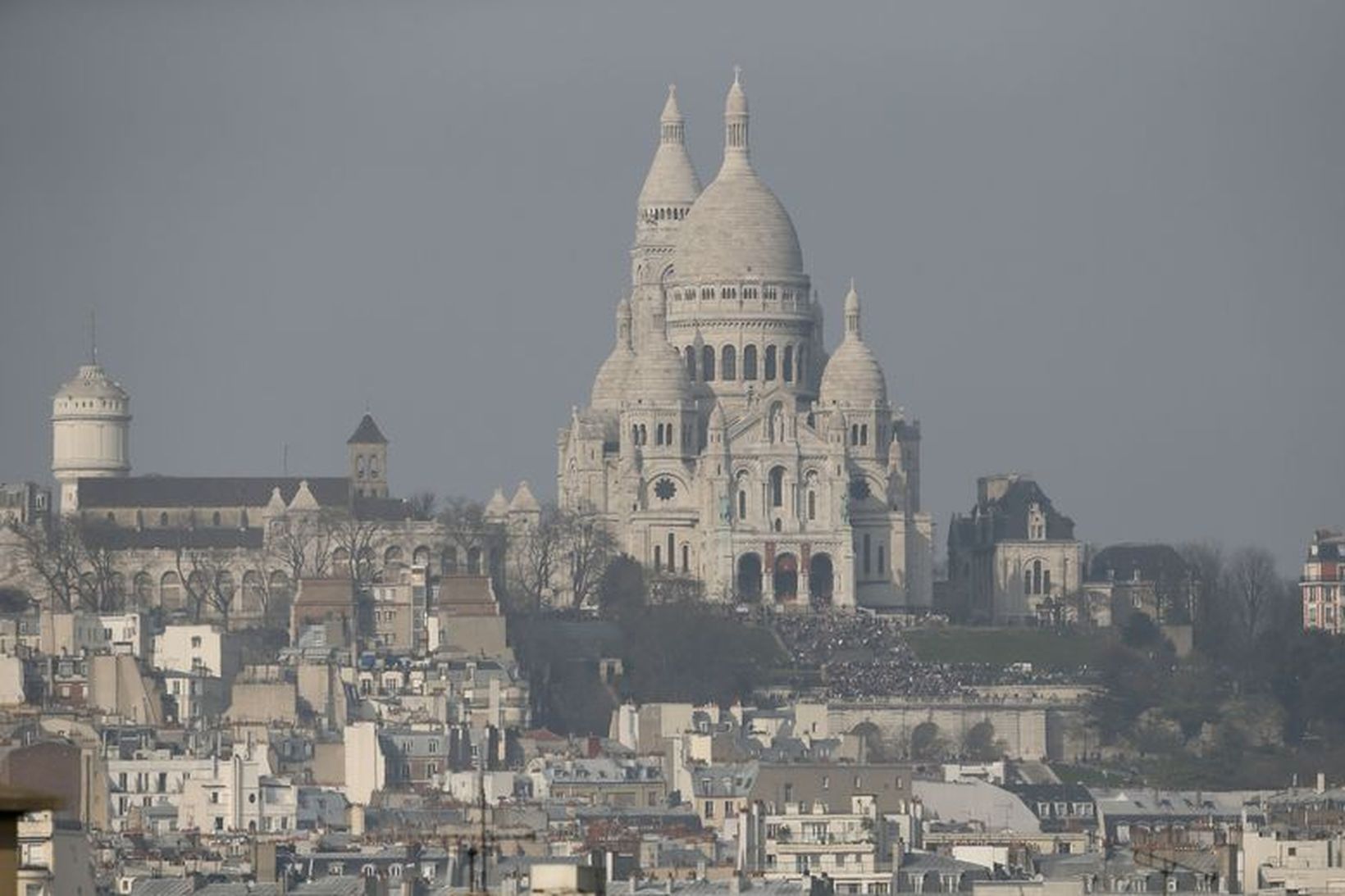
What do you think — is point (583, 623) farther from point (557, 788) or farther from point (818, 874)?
point (818, 874)

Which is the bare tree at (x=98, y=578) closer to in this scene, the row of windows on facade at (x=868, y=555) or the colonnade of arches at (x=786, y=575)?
the colonnade of arches at (x=786, y=575)

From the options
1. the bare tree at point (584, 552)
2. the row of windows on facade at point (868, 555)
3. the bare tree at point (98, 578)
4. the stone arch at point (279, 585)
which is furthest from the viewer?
the row of windows on facade at point (868, 555)

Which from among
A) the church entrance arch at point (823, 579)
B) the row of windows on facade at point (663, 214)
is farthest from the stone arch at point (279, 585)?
the row of windows on facade at point (663, 214)

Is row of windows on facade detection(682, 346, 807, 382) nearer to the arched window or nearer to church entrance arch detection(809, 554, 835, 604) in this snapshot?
the arched window

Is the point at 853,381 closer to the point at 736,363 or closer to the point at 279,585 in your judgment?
the point at 736,363

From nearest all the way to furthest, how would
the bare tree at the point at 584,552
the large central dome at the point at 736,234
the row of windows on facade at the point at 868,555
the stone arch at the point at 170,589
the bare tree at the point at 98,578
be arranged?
the bare tree at the point at 584,552, the bare tree at the point at 98,578, the stone arch at the point at 170,589, the row of windows on facade at the point at 868,555, the large central dome at the point at 736,234

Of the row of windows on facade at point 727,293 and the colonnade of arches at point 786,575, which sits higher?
the row of windows on facade at point 727,293

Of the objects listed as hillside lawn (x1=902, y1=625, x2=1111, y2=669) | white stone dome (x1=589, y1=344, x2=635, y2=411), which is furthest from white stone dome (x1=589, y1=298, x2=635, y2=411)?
hillside lawn (x1=902, y1=625, x2=1111, y2=669)

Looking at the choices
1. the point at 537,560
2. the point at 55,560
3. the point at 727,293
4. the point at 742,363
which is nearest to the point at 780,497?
the point at 537,560
